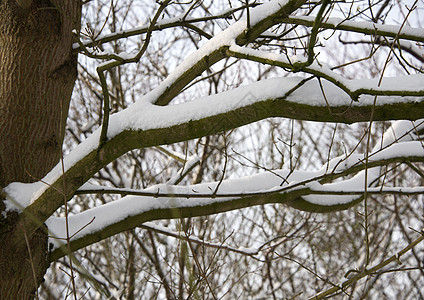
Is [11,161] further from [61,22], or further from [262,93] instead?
[262,93]

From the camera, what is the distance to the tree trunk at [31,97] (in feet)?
8.31

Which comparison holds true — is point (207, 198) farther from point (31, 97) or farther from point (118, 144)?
point (31, 97)

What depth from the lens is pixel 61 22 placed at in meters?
2.84

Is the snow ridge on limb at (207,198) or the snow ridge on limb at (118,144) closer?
the snow ridge on limb at (118,144)

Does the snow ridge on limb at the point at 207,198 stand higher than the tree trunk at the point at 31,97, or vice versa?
the tree trunk at the point at 31,97

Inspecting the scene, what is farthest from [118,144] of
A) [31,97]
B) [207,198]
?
[31,97]

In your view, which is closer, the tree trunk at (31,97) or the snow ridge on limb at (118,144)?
the snow ridge on limb at (118,144)

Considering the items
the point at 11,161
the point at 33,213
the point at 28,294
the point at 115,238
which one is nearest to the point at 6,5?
the point at 11,161

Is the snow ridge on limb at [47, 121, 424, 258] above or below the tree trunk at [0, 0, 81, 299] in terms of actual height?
below

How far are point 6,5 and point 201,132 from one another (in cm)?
173

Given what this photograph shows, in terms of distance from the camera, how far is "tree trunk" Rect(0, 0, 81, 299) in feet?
8.31

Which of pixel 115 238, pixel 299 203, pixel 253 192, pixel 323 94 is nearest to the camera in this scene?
pixel 323 94

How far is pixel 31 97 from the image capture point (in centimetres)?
267

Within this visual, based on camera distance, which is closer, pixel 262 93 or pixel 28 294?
pixel 262 93
